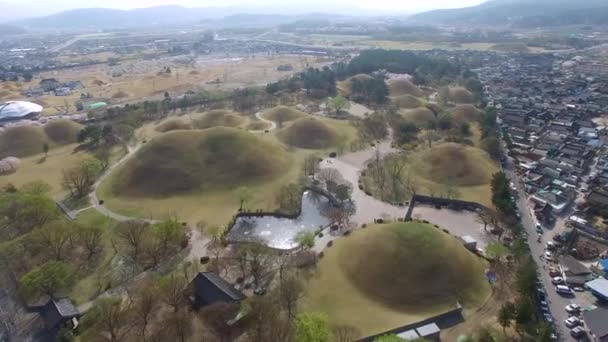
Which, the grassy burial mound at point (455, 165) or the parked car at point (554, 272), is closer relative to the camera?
the parked car at point (554, 272)

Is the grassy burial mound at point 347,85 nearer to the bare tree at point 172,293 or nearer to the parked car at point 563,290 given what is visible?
the parked car at point 563,290

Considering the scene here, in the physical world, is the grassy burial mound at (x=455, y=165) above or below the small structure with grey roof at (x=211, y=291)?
below

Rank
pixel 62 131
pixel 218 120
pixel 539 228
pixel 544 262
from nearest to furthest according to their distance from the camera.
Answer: pixel 544 262 < pixel 539 228 < pixel 62 131 < pixel 218 120

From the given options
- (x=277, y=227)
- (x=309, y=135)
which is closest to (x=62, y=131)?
(x=309, y=135)

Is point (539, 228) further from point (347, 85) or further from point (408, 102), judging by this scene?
point (347, 85)

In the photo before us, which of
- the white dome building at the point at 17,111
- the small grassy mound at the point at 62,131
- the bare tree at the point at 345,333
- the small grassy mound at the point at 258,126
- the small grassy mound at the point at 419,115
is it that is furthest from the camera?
the white dome building at the point at 17,111

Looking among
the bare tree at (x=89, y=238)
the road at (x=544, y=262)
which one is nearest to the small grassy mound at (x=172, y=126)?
the bare tree at (x=89, y=238)

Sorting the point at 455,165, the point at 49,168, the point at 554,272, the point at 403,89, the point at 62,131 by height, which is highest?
the point at 455,165
